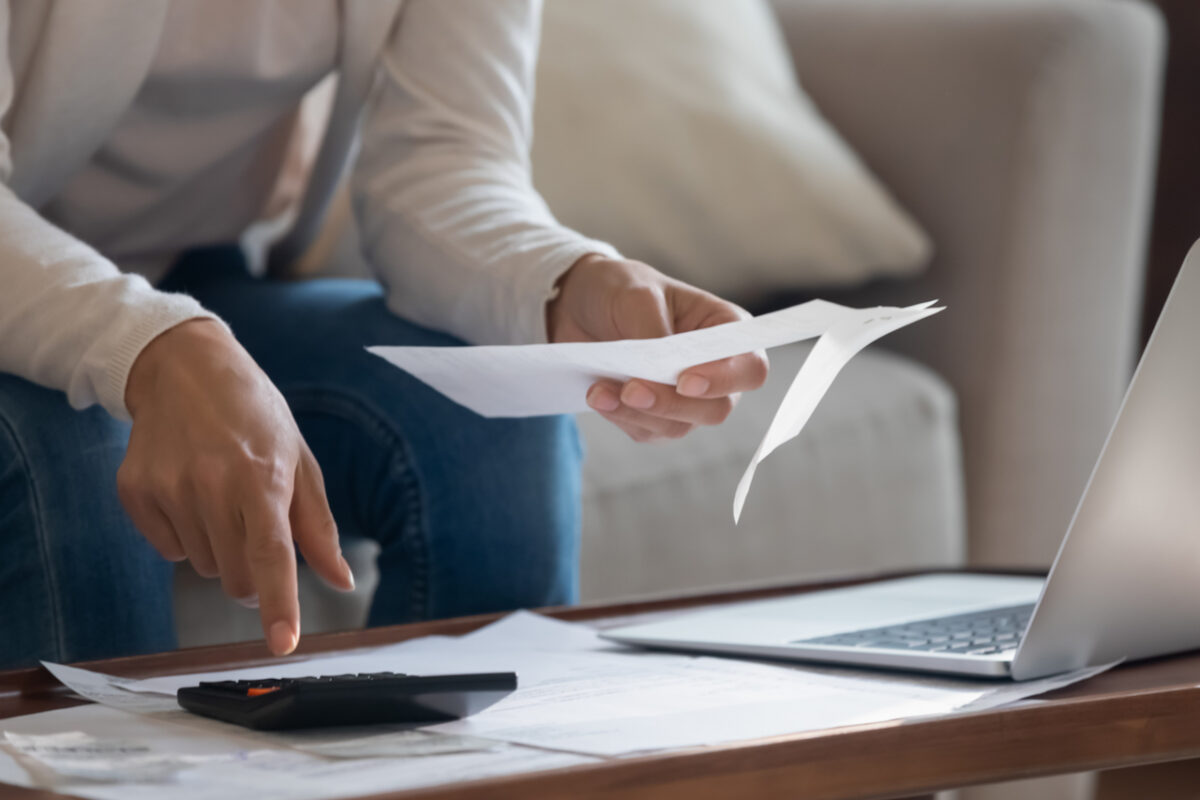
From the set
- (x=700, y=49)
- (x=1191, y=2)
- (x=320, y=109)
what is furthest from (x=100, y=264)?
(x=1191, y=2)

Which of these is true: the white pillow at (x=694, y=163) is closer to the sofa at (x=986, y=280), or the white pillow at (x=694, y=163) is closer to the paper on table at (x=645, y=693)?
the sofa at (x=986, y=280)

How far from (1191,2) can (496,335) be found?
1484 mm

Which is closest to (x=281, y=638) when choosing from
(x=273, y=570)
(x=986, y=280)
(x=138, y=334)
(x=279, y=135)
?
(x=273, y=570)

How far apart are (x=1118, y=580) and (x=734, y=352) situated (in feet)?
0.52

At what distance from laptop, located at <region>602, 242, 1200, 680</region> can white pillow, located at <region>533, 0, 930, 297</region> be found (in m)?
0.77

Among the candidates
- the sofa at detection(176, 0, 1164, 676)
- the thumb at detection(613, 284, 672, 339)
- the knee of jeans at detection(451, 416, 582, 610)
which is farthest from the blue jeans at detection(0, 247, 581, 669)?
the sofa at detection(176, 0, 1164, 676)

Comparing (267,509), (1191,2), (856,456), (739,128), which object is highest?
(1191,2)

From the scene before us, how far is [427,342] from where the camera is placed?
728 mm

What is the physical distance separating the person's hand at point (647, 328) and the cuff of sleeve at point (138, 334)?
16cm

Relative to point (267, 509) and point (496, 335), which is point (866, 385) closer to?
point (496, 335)

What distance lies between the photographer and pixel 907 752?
1.18 ft

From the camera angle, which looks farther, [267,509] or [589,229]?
[589,229]

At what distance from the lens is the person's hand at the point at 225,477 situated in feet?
1.42

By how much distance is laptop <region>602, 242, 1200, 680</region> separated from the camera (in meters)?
0.44
